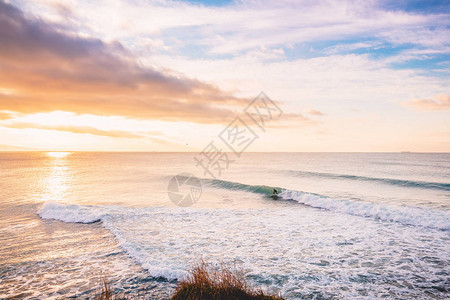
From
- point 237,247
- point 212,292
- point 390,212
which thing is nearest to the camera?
point 212,292

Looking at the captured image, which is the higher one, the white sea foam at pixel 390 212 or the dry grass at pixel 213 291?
the dry grass at pixel 213 291

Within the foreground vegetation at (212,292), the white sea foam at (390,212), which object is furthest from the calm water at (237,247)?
the foreground vegetation at (212,292)

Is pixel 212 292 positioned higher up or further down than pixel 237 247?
higher up

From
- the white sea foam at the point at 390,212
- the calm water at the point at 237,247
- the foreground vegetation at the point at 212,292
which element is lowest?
the calm water at the point at 237,247

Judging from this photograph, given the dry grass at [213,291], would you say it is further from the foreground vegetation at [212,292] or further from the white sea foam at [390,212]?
the white sea foam at [390,212]

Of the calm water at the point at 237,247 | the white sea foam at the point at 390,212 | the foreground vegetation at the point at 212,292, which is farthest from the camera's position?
the white sea foam at the point at 390,212

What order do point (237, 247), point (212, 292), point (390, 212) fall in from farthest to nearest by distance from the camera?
point (390, 212) → point (237, 247) → point (212, 292)

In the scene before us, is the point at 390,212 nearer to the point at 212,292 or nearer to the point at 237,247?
the point at 237,247

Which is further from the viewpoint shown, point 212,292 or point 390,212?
point 390,212

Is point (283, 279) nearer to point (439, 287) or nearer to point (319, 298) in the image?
point (319, 298)

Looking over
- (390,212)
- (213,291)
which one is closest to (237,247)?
(213,291)

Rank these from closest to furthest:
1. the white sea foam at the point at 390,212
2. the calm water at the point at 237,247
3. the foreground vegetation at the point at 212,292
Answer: the foreground vegetation at the point at 212,292 → the calm water at the point at 237,247 → the white sea foam at the point at 390,212

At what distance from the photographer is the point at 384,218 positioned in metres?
14.4

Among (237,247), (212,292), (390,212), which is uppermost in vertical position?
(212,292)
